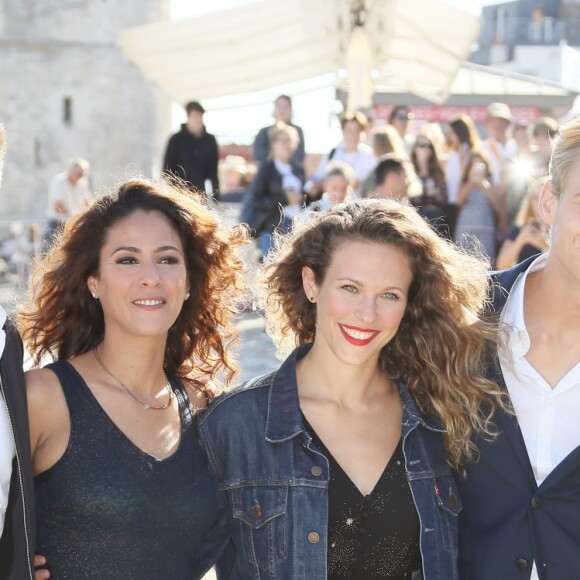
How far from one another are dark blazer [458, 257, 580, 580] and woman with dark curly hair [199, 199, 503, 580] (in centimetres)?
7

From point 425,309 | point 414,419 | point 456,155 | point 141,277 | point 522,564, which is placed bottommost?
point 522,564

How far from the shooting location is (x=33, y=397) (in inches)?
122

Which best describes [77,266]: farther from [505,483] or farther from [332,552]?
[505,483]

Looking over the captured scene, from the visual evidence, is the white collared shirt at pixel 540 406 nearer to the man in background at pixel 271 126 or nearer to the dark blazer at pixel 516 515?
the dark blazer at pixel 516 515

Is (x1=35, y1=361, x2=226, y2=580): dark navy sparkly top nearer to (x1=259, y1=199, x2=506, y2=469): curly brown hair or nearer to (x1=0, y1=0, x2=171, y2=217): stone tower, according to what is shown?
(x1=259, y1=199, x2=506, y2=469): curly brown hair

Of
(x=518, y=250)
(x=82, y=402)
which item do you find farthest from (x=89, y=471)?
(x=518, y=250)

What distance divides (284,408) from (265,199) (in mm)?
5828

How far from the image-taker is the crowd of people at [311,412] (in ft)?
10.0

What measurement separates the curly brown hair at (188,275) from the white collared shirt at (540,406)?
1.14 metres

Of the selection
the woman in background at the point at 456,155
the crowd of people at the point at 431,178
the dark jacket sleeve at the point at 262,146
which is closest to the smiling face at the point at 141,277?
the crowd of people at the point at 431,178

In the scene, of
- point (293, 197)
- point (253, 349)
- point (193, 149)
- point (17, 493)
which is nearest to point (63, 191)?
point (193, 149)

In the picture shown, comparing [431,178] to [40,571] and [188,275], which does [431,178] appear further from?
[40,571]

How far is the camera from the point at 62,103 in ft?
128

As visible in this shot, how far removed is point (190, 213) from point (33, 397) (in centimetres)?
94
